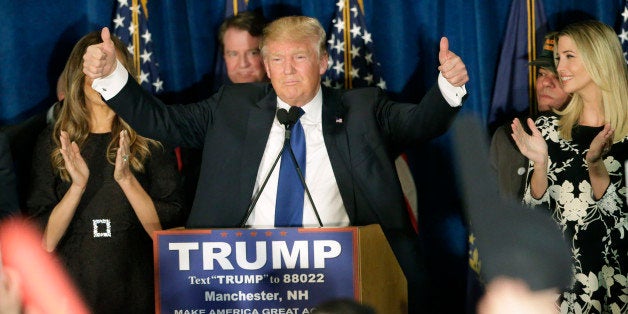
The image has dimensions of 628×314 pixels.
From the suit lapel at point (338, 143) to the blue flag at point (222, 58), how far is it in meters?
1.37

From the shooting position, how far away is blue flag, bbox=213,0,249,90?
566 centimetres

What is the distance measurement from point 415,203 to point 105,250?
1.84m

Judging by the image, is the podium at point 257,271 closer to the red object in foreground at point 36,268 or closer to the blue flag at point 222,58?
the red object in foreground at point 36,268

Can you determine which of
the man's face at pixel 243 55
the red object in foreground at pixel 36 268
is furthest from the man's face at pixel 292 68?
the red object in foreground at pixel 36 268

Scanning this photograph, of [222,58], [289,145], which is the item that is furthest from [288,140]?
[222,58]

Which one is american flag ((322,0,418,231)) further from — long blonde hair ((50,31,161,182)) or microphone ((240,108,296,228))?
microphone ((240,108,296,228))

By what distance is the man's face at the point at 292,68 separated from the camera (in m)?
4.28

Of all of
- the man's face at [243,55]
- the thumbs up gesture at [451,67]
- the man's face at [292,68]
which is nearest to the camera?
the thumbs up gesture at [451,67]

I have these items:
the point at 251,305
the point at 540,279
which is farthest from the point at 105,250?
the point at 540,279

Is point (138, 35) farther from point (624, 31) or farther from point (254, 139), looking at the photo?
point (624, 31)

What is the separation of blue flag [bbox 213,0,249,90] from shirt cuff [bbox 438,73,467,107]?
1.85 m

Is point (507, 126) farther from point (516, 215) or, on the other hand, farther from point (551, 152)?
point (516, 215)

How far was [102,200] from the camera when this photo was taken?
4.65 m

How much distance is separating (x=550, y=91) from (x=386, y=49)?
96 centimetres
